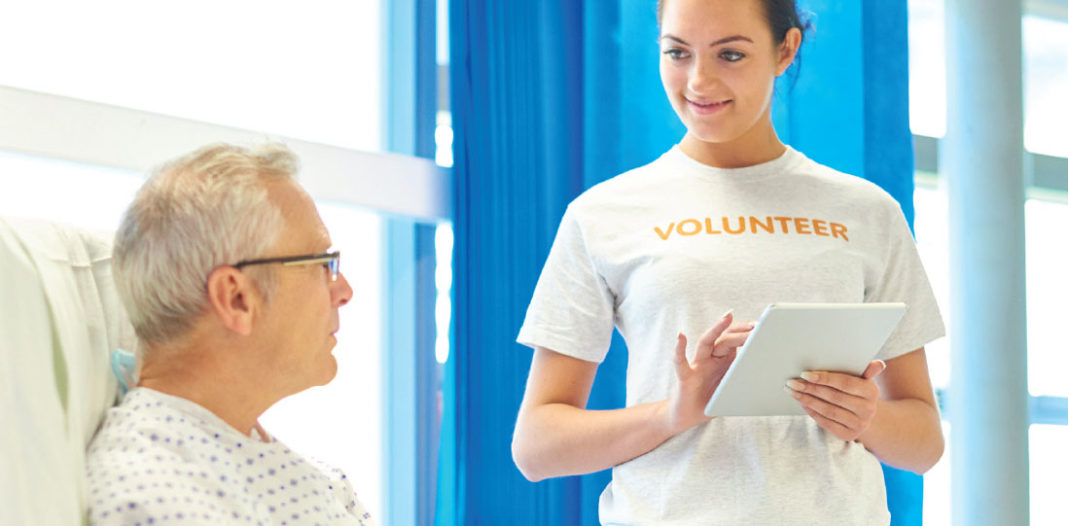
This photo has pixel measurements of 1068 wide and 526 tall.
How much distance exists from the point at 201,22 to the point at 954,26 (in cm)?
216

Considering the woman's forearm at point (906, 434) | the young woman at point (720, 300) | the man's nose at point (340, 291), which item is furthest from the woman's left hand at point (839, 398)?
the man's nose at point (340, 291)

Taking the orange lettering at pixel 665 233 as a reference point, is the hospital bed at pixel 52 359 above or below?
below

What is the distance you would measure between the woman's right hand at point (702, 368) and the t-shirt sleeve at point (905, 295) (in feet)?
1.18

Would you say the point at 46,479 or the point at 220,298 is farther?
the point at 220,298

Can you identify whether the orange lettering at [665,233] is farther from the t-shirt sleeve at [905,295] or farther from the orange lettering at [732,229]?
the t-shirt sleeve at [905,295]

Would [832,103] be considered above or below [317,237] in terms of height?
above

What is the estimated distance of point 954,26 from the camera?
3.20 metres

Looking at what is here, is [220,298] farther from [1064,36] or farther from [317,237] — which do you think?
[1064,36]

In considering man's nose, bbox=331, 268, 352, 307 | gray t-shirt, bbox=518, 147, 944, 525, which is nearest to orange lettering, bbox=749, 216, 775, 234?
gray t-shirt, bbox=518, 147, 944, 525

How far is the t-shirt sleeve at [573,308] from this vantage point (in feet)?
5.39

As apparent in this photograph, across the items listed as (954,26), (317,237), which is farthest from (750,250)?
(954,26)

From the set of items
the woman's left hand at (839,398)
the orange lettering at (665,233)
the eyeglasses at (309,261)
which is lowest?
the woman's left hand at (839,398)

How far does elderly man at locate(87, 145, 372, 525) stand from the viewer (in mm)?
1179

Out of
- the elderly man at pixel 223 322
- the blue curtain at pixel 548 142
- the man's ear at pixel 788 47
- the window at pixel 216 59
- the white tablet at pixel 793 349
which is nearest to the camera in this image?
the elderly man at pixel 223 322
